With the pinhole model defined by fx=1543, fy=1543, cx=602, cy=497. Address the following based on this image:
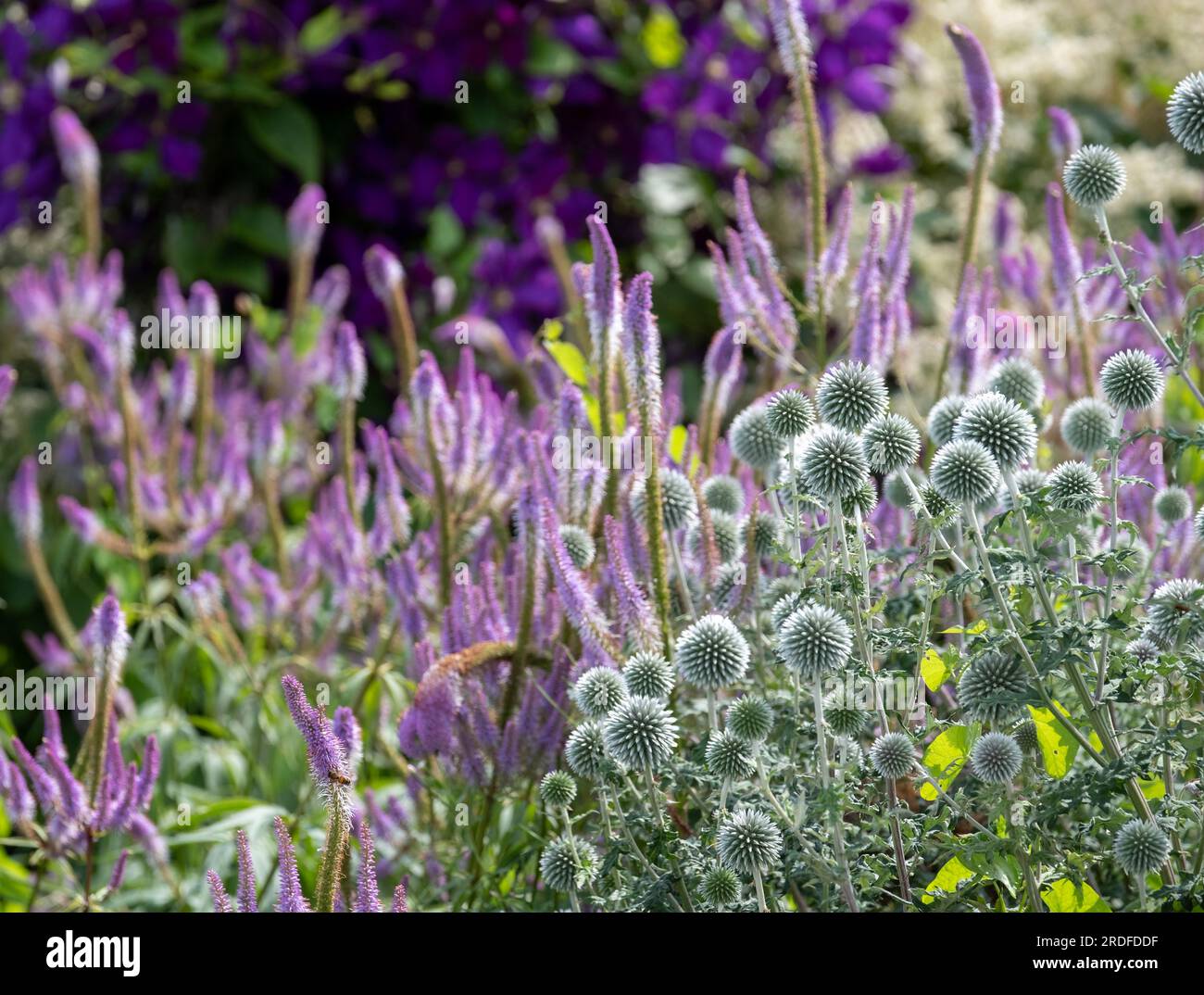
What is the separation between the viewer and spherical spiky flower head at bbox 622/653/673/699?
1729mm

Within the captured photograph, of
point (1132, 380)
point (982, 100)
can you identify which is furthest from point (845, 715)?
point (982, 100)

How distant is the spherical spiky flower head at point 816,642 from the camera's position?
1602 millimetres

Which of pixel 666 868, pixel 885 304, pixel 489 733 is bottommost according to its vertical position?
pixel 666 868

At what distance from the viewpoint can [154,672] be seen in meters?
3.72

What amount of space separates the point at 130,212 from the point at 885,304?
3.42 metres

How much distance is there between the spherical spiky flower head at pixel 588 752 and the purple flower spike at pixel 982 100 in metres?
1.15

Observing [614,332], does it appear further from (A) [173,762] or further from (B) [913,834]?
(A) [173,762]

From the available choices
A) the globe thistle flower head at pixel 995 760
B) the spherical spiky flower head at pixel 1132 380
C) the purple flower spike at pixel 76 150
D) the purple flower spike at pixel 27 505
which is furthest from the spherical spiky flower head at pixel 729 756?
the purple flower spike at pixel 76 150

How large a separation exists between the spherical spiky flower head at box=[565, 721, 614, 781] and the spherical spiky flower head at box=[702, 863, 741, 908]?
170 mm

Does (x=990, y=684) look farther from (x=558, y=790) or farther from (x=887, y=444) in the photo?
(x=558, y=790)

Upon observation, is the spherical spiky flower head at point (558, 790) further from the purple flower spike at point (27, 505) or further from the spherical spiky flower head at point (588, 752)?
the purple flower spike at point (27, 505)

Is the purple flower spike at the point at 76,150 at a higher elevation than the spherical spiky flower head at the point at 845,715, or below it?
higher

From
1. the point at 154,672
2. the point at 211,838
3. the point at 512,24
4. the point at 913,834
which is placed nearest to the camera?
the point at 913,834

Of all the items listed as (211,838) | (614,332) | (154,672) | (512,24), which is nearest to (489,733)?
(614,332)
